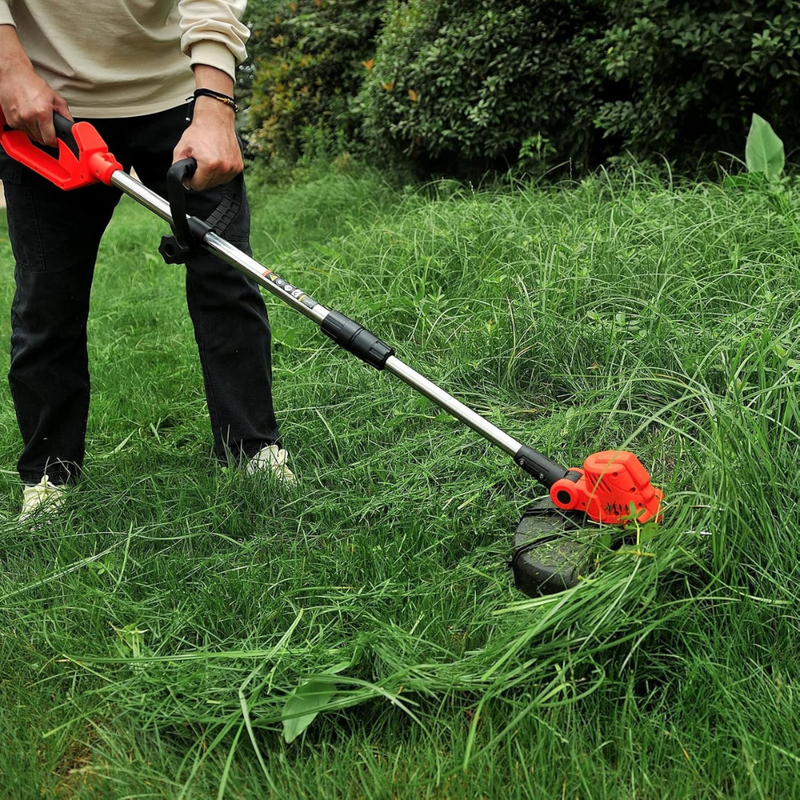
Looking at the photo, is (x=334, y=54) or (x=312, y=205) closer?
(x=312, y=205)

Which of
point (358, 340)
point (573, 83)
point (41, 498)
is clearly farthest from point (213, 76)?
point (573, 83)

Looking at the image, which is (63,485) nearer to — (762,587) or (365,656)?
(365,656)

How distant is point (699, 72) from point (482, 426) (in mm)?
2841

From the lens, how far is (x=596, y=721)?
1.44 meters

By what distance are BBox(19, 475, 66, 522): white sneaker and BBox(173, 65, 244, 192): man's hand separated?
951 millimetres

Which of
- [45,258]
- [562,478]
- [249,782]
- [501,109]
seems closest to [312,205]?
[501,109]

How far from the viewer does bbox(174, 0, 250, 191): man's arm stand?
1.91 m

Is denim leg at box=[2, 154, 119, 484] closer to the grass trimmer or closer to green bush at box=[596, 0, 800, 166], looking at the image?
the grass trimmer

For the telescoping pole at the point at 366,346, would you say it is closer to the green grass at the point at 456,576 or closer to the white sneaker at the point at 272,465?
the green grass at the point at 456,576

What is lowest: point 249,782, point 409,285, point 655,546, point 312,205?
point 312,205

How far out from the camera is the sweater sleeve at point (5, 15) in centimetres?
195

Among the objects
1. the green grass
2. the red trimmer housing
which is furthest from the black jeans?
the red trimmer housing

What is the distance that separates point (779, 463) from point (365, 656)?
0.88 m

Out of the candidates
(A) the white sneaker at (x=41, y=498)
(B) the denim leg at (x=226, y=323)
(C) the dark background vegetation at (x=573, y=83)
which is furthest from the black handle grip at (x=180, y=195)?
(C) the dark background vegetation at (x=573, y=83)
